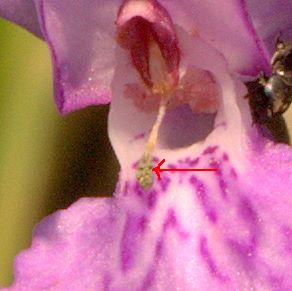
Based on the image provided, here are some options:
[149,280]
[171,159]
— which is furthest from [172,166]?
[149,280]

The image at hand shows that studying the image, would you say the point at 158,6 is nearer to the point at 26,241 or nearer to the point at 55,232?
the point at 55,232

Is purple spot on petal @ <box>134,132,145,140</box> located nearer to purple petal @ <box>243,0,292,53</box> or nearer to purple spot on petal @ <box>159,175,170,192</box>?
purple spot on petal @ <box>159,175,170,192</box>

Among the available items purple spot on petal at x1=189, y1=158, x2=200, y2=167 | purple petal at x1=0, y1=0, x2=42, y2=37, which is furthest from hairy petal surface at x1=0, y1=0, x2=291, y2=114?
purple spot on petal at x1=189, y1=158, x2=200, y2=167

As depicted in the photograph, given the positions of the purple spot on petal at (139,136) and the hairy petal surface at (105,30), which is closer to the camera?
the hairy petal surface at (105,30)

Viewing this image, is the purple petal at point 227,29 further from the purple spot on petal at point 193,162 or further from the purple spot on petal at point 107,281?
the purple spot on petal at point 107,281

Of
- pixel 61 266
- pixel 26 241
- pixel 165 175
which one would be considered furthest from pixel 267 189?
pixel 26 241

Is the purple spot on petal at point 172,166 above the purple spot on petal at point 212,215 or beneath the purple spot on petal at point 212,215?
above

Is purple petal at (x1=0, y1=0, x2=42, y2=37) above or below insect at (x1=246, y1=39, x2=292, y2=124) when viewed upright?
above

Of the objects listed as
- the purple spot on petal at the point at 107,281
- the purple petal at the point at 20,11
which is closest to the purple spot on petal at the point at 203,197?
the purple spot on petal at the point at 107,281
